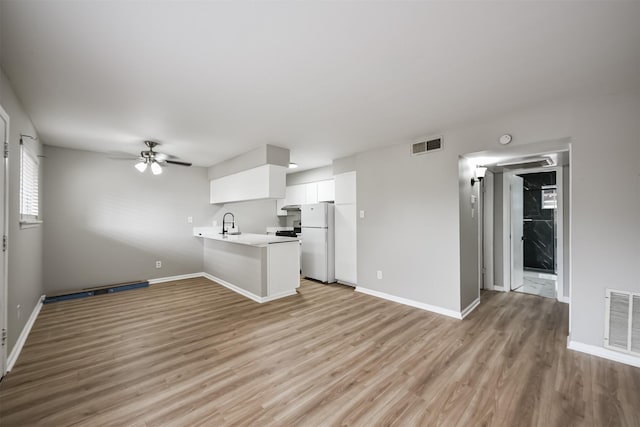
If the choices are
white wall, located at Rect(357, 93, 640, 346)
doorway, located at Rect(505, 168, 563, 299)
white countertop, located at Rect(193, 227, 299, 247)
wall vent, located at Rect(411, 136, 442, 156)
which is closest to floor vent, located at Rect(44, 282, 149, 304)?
white countertop, located at Rect(193, 227, 299, 247)

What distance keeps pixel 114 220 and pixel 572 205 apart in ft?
21.2

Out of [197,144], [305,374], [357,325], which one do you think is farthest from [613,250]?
[197,144]

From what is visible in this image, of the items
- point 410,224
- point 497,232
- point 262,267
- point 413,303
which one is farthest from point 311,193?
point 497,232

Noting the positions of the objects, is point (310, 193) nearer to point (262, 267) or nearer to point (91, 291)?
Answer: point (262, 267)

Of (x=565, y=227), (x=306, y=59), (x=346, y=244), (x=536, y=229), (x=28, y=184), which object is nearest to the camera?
(x=306, y=59)

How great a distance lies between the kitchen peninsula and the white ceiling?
190 cm

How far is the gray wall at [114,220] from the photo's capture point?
422 cm

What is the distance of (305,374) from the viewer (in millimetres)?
2152

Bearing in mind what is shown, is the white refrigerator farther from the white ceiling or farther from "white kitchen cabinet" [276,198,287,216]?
the white ceiling

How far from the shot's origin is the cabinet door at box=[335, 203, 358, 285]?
479 cm

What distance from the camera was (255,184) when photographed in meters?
4.27

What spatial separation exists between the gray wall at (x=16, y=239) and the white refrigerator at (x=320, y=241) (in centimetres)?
382

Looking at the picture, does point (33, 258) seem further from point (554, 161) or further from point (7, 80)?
point (554, 161)

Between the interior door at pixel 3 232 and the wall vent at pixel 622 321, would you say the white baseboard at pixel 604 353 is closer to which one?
the wall vent at pixel 622 321
